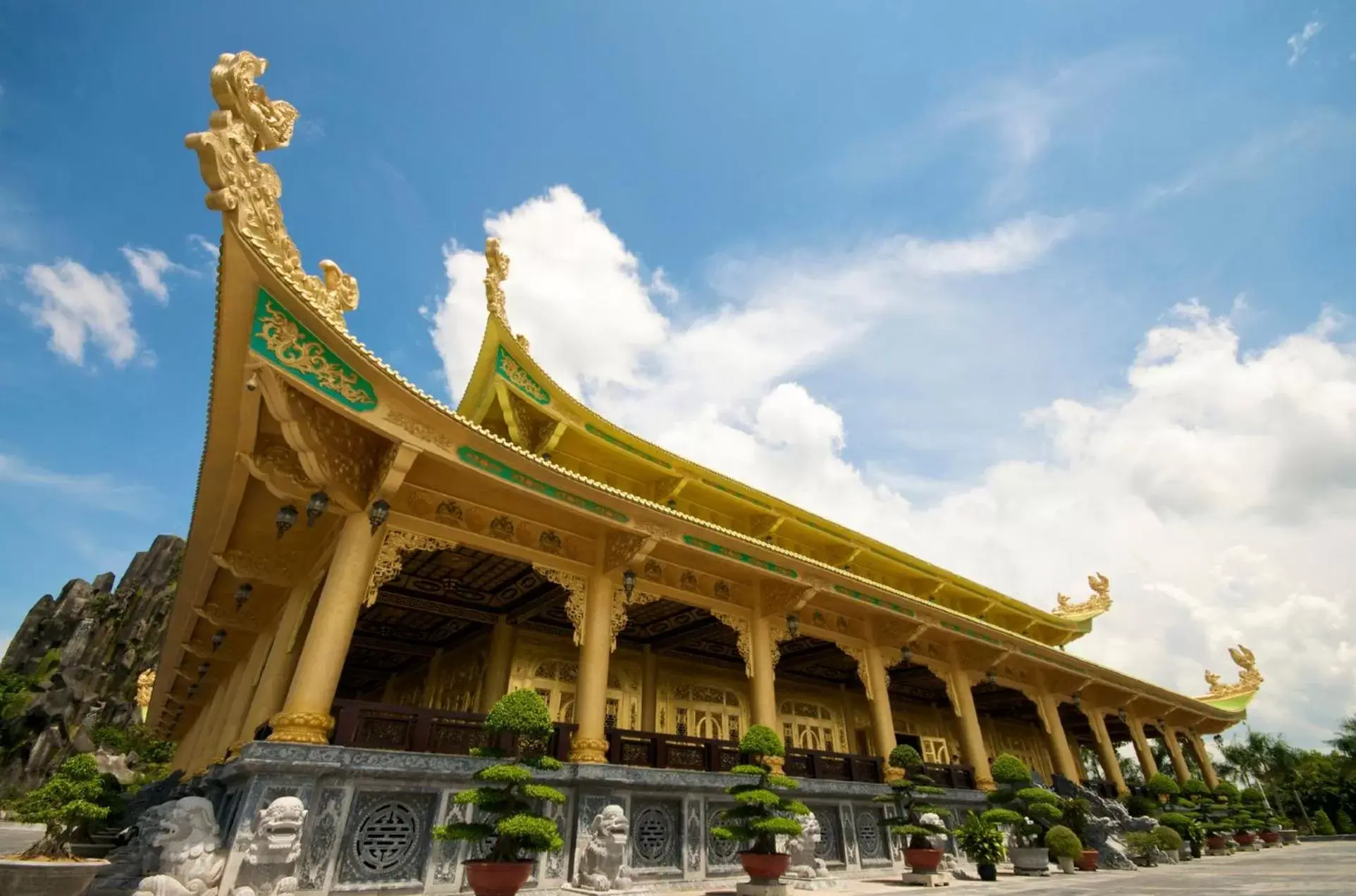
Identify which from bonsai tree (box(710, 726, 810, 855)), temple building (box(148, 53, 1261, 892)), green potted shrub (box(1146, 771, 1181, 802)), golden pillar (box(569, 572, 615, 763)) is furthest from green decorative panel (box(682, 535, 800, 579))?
green potted shrub (box(1146, 771, 1181, 802))

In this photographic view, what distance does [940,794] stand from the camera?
1331cm

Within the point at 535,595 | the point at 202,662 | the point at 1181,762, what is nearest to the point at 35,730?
the point at 202,662

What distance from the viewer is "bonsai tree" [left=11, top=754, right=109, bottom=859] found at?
5.86m

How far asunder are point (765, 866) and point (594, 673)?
10.8 feet

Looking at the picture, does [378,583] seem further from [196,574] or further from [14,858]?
[196,574]

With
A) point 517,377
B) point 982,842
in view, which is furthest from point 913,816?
point 517,377

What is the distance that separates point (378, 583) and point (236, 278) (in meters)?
3.90

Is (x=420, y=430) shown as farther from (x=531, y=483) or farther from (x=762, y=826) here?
(x=762, y=826)

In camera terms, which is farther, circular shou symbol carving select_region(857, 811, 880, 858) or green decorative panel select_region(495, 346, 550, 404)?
green decorative panel select_region(495, 346, 550, 404)

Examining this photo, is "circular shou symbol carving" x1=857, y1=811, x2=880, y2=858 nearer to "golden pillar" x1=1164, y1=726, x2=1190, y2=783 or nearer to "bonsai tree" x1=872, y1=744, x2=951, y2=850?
"bonsai tree" x1=872, y1=744, x2=951, y2=850

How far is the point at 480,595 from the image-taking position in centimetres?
1247

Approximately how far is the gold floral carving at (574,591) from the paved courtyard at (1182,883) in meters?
4.80

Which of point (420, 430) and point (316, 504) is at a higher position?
point (420, 430)

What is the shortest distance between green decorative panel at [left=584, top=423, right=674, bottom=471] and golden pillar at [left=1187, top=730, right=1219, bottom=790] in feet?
92.0
